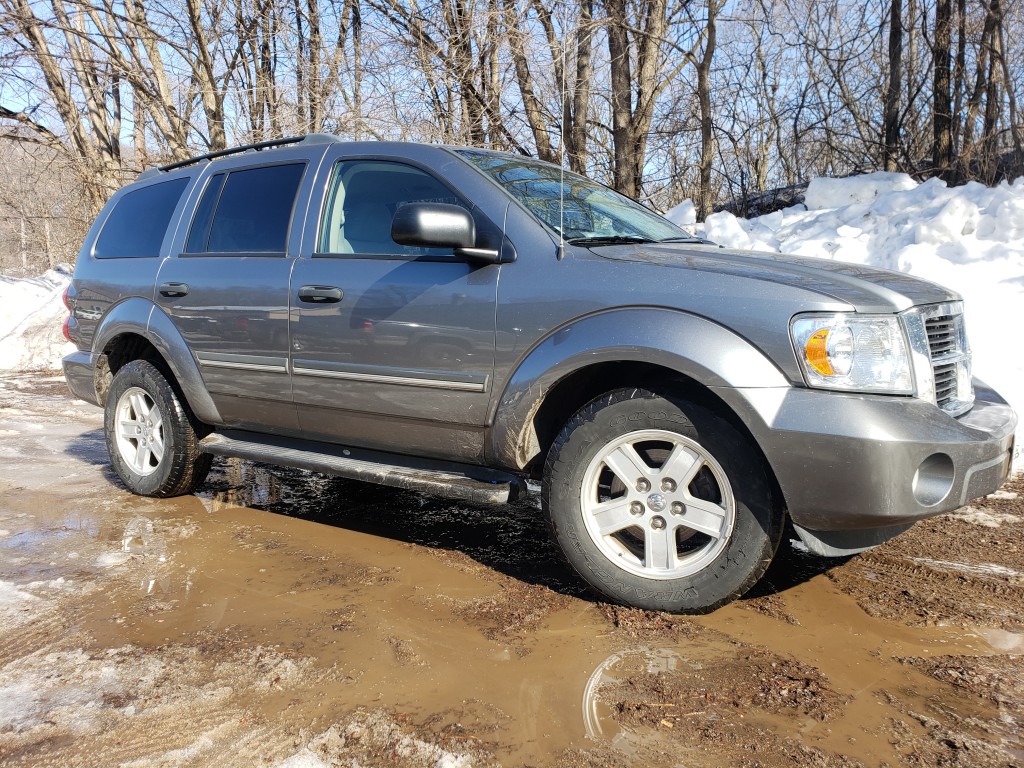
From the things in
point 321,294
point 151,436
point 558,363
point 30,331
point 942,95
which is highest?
point 942,95

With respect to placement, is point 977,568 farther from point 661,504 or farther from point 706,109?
point 706,109

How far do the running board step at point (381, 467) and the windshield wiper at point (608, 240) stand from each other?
3.34ft

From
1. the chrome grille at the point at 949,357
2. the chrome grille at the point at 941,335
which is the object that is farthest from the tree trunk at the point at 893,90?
the chrome grille at the point at 941,335

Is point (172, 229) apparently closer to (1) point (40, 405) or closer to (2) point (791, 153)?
(1) point (40, 405)

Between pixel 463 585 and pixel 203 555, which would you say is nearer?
pixel 463 585

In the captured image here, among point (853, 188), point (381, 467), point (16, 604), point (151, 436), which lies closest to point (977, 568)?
point (381, 467)

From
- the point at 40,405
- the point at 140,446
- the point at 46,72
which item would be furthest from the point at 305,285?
the point at 46,72

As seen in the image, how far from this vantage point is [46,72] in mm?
13773

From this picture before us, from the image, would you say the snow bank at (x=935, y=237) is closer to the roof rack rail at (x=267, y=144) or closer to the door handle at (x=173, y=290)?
the roof rack rail at (x=267, y=144)

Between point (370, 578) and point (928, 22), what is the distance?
12.7 metres

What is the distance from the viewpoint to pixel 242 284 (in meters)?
4.09

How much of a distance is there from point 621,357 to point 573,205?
1.07m

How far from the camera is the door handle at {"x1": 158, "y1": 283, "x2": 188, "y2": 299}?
4.37 m

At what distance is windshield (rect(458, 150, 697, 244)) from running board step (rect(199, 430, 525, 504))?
3.52ft
